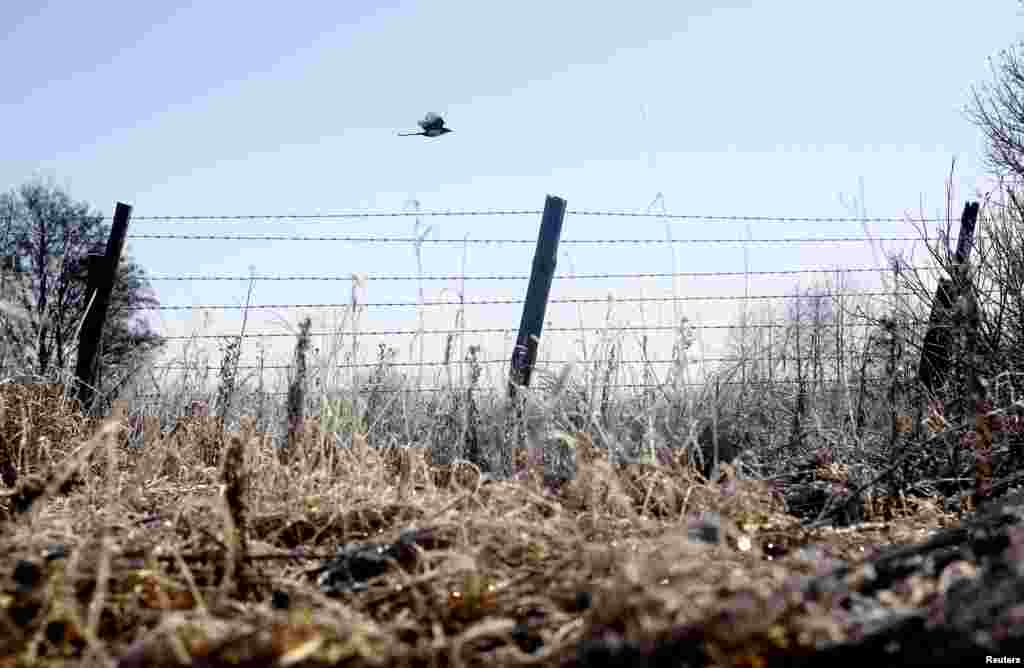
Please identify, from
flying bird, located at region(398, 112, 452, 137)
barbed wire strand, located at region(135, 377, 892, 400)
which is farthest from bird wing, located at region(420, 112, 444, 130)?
barbed wire strand, located at region(135, 377, 892, 400)

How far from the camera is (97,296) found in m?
6.00

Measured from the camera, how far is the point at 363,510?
7.62 ft

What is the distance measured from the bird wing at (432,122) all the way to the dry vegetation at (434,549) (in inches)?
156

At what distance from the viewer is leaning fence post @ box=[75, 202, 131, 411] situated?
19.1ft

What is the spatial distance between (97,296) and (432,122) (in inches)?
115

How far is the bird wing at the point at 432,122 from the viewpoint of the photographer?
7492 mm

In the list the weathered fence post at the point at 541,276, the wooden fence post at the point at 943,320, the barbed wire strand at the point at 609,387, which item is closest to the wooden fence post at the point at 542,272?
the weathered fence post at the point at 541,276

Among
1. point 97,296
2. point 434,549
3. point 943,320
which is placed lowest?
point 434,549

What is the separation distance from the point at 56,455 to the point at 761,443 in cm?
338

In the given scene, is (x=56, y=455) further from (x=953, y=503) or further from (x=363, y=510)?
(x=953, y=503)

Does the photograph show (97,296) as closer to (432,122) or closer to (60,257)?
(432,122)

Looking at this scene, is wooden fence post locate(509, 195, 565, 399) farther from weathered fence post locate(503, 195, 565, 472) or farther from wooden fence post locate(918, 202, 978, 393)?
wooden fence post locate(918, 202, 978, 393)

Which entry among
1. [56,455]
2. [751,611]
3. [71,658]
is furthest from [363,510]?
[56,455]

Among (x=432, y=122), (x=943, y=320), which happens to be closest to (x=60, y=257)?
(x=432, y=122)
